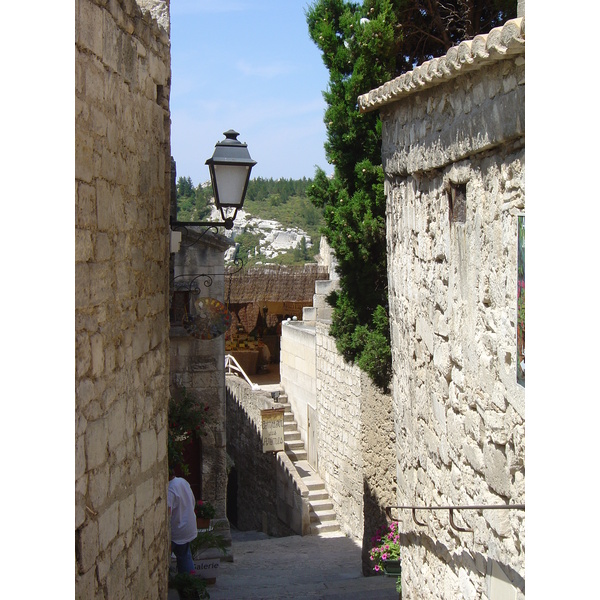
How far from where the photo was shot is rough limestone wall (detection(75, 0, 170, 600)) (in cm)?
360

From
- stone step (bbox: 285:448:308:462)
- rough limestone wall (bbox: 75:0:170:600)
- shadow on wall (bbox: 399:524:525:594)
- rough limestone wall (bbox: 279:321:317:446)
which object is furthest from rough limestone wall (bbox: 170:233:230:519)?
rough limestone wall (bbox: 75:0:170:600)

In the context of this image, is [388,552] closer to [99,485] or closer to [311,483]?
[311,483]

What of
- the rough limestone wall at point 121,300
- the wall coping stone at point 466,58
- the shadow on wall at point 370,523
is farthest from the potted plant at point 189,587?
the wall coping stone at point 466,58

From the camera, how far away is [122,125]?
13.7 ft

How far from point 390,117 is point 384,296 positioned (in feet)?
13.3

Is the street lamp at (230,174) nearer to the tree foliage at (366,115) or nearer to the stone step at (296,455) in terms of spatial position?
the tree foliage at (366,115)

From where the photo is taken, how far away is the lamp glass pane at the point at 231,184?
6.66 metres

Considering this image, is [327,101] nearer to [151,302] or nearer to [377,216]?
[377,216]

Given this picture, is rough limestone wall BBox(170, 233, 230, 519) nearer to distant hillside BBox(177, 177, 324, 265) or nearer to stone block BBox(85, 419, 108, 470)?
stone block BBox(85, 419, 108, 470)

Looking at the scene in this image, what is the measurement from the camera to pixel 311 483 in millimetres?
14695

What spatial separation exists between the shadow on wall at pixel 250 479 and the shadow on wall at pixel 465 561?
8.58 m

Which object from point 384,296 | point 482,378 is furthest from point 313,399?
point 482,378

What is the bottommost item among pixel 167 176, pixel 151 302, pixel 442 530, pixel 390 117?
pixel 442 530

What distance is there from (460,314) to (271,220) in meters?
47.7
